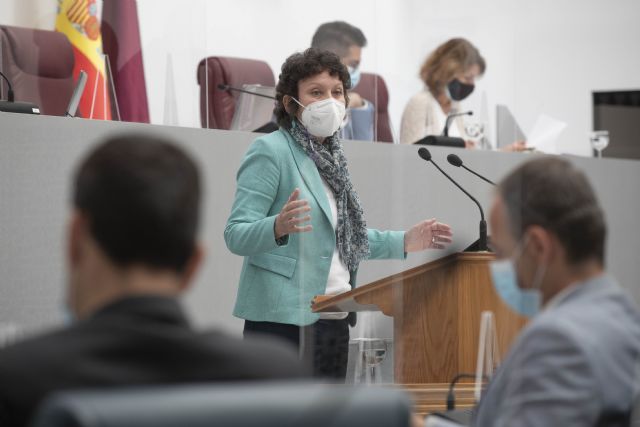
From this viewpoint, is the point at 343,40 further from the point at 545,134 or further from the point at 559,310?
the point at 559,310

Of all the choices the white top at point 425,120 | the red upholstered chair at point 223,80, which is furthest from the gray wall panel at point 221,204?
the red upholstered chair at point 223,80

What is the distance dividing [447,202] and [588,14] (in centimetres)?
87

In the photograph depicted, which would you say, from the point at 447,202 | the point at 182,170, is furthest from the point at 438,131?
the point at 182,170

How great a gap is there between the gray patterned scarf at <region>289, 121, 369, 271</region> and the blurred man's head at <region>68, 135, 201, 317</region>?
4.17 feet

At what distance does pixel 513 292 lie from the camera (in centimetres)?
165

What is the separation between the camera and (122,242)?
118cm

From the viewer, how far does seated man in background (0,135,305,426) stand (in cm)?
112

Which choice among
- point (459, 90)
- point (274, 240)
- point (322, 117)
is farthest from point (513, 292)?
point (459, 90)

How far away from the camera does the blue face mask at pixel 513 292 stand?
158cm

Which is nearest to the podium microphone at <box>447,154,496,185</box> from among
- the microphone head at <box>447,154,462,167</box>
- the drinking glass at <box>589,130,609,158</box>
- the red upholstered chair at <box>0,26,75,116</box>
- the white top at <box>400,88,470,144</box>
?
the microphone head at <box>447,154,462,167</box>

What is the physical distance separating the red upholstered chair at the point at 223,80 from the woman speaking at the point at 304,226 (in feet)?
5.33

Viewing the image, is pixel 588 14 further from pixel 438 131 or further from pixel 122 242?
pixel 122 242

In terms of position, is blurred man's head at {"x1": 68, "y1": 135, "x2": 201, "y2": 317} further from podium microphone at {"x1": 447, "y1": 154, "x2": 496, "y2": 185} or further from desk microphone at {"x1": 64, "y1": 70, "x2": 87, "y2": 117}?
desk microphone at {"x1": 64, "y1": 70, "x2": 87, "y2": 117}

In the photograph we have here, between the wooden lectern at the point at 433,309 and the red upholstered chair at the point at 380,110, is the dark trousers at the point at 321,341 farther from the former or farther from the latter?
the red upholstered chair at the point at 380,110
